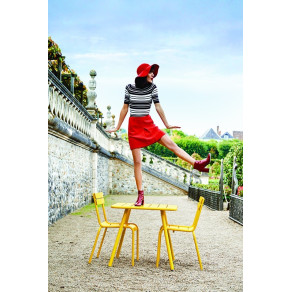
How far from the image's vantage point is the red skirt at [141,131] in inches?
156

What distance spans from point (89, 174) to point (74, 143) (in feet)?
8.43

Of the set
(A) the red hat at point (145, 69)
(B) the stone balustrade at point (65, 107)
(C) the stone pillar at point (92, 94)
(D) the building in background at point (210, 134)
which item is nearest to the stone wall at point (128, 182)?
(C) the stone pillar at point (92, 94)

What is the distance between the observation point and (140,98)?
406 centimetres

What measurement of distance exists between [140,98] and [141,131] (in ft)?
1.14

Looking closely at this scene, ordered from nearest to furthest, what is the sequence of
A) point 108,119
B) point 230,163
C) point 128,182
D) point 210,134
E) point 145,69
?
point 145,69, point 230,163, point 128,182, point 108,119, point 210,134

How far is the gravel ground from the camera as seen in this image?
3.87 meters

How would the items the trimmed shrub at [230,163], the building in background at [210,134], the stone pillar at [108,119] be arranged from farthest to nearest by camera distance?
1. the building in background at [210,134]
2. the stone pillar at [108,119]
3. the trimmed shrub at [230,163]

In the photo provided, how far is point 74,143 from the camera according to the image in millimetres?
9758

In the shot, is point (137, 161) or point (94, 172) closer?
point (137, 161)

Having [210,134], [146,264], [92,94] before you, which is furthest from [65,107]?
[210,134]

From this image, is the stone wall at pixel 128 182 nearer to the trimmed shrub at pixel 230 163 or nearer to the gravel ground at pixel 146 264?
the trimmed shrub at pixel 230 163

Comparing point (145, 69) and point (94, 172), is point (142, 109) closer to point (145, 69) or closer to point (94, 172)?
point (145, 69)

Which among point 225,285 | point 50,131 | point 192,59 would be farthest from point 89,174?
point 225,285

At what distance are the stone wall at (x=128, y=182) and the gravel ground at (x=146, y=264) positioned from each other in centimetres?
963
